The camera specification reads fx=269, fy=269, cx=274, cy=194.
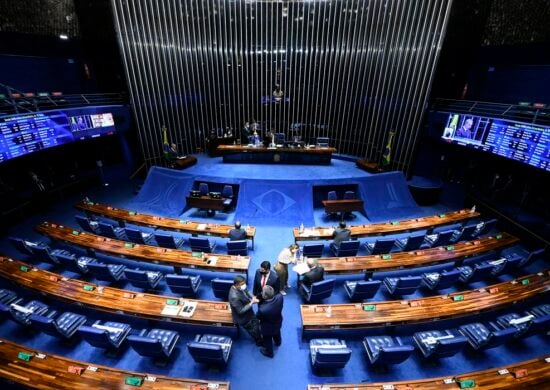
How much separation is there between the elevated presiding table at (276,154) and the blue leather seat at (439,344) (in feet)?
31.9

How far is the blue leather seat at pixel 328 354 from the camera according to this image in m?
4.50

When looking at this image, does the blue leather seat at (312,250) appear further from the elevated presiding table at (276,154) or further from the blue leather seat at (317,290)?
the elevated presiding table at (276,154)

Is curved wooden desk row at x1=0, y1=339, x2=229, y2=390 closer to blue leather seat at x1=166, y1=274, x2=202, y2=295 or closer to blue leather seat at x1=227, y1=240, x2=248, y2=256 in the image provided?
blue leather seat at x1=166, y1=274, x2=202, y2=295

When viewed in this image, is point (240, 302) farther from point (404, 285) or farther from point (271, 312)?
point (404, 285)

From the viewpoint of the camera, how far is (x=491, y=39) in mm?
11805

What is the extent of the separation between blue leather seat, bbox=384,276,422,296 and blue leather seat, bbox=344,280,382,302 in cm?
59

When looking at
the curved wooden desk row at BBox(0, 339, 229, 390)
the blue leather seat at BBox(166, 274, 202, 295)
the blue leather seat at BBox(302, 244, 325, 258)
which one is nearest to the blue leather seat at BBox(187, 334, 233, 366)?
the curved wooden desk row at BBox(0, 339, 229, 390)

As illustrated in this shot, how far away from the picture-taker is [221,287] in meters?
6.10

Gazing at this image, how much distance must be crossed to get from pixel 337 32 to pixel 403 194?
9.28 metres

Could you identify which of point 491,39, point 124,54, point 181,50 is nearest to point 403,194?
point 491,39

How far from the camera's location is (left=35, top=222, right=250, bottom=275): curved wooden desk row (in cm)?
682

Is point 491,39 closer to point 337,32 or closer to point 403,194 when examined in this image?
point 337,32

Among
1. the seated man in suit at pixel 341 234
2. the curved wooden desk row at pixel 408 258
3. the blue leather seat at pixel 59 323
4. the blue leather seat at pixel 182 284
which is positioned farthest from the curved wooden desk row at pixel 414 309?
the blue leather seat at pixel 59 323

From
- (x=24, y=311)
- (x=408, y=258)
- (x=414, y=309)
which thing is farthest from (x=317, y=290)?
(x=24, y=311)
